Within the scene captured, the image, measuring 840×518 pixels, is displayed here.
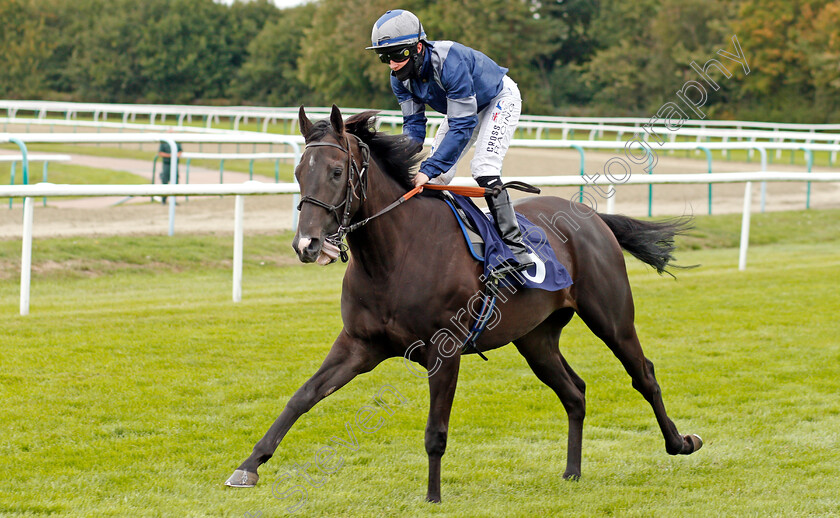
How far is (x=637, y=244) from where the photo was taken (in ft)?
15.8

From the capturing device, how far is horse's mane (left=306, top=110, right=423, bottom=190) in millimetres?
3745

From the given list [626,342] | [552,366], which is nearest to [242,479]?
[552,366]

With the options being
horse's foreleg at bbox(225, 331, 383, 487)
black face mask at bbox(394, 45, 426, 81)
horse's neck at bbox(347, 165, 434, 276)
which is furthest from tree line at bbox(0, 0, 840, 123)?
horse's foreleg at bbox(225, 331, 383, 487)

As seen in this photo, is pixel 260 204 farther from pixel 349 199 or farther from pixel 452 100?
pixel 349 199

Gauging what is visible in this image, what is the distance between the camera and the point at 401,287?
12.1 ft

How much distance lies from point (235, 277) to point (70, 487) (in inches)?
136

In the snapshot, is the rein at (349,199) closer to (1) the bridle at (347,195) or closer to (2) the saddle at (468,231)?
(1) the bridle at (347,195)

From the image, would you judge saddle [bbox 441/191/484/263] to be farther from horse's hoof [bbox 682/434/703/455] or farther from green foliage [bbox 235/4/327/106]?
green foliage [bbox 235/4/327/106]

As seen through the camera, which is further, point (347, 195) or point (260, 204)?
point (260, 204)

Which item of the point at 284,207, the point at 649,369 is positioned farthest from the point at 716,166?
the point at 649,369

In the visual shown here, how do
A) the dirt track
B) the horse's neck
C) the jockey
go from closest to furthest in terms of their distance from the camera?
the horse's neck < the jockey < the dirt track

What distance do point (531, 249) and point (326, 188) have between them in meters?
1.14

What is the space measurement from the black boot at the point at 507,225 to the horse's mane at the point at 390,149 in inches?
15.4

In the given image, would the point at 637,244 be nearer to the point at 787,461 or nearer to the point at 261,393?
the point at 787,461
